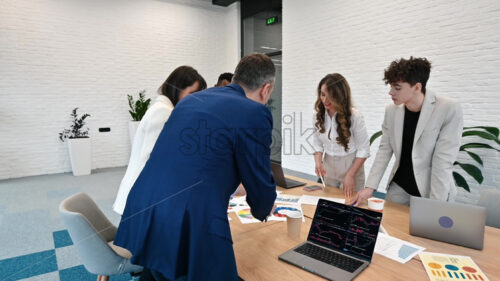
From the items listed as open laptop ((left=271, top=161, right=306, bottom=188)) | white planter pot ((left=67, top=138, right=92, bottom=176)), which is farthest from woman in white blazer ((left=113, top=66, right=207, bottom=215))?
white planter pot ((left=67, top=138, right=92, bottom=176))

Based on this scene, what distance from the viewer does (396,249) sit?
129cm

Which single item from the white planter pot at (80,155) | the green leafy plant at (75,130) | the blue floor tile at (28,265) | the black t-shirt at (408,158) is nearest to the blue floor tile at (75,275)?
the blue floor tile at (28,265)

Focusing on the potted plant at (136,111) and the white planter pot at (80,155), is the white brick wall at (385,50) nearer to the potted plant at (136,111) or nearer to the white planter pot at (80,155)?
the potted plant at (136,111)

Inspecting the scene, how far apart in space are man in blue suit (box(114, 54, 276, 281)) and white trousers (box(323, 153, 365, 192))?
140 centimetres

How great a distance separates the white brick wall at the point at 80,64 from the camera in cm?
538

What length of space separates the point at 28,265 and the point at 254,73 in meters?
2.53

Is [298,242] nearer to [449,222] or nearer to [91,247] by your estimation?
[449,222]

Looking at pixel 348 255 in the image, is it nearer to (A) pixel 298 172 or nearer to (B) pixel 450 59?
(B) pixel 450 59

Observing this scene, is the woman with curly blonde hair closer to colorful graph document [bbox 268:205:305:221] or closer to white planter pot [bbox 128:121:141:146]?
colorful graph document [bbox 268:205:305:221]

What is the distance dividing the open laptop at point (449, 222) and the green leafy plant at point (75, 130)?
19.5ft

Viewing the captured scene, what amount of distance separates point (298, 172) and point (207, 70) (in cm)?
354

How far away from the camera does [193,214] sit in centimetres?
99

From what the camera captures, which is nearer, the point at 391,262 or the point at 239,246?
the point at 391,262

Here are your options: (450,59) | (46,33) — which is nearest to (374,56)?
(450,59)
